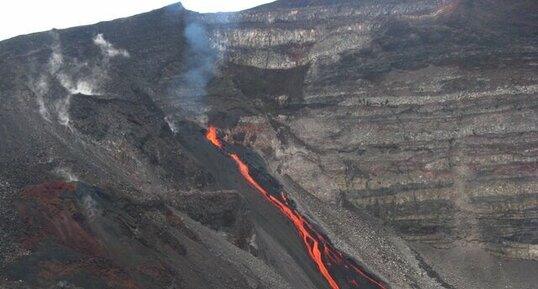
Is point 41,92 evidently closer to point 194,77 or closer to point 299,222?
point 194,77

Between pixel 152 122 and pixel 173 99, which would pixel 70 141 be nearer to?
pixel 152 122

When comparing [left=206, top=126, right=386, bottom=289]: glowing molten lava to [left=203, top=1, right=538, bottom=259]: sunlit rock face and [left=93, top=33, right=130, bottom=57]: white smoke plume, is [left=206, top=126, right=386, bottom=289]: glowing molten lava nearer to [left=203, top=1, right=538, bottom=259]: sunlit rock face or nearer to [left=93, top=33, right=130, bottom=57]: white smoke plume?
[left=203, top=1, right=538, bottom=259]: sunlit rock face

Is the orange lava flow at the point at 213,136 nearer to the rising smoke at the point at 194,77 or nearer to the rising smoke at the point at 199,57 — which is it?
the rising smoke at the point at 194,77

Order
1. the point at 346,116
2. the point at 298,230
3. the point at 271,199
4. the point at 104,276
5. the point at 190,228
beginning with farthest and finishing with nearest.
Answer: the point at 346,116
the point at 271,199
the point at 298,230
the point at 190,228
the point at 104,276

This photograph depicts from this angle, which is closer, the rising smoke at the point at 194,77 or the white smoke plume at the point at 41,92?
the white smoke plume at the point at 41,92

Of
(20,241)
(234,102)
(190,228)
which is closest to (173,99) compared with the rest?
(234,102)

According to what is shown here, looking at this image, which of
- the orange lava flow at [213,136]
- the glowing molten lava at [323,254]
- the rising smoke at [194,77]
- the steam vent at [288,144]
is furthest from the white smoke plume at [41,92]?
the glowing molten lava at [323,254]
